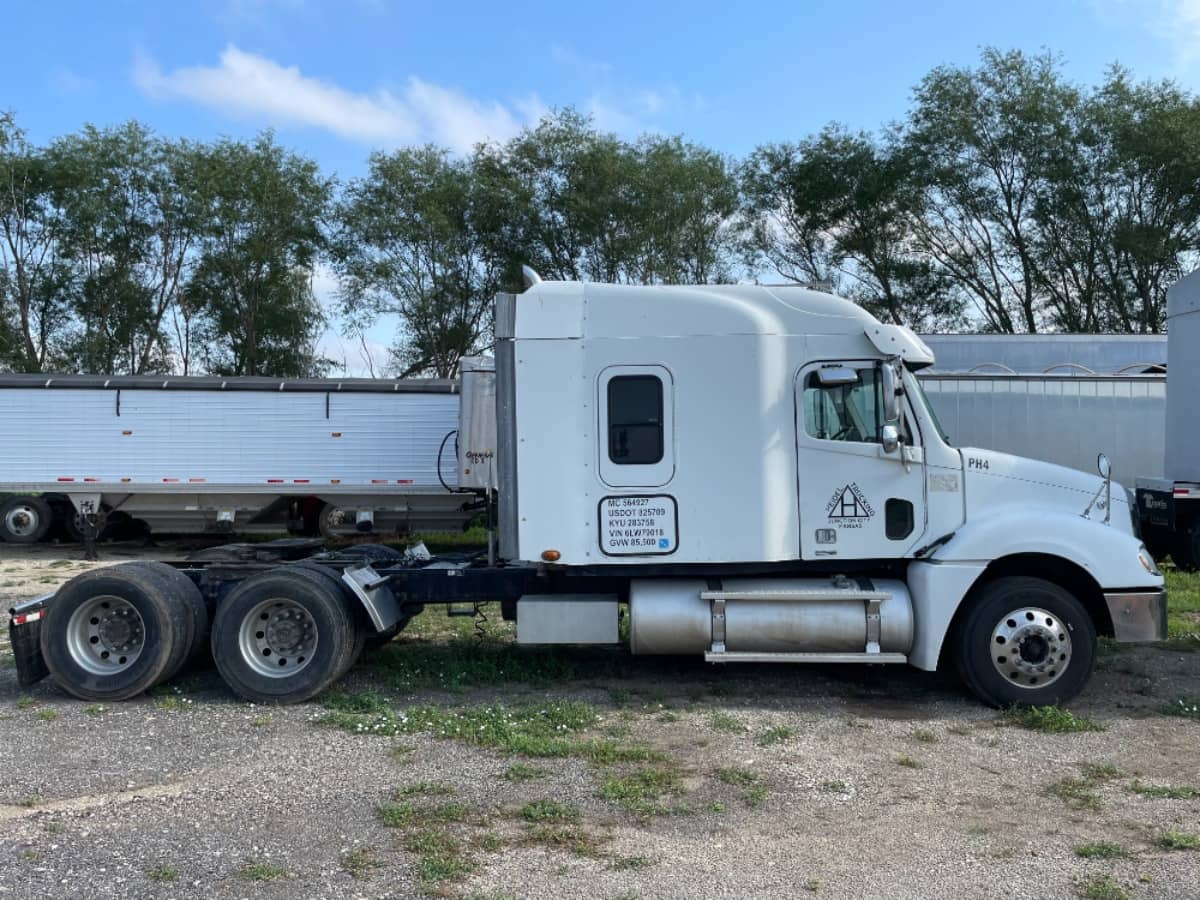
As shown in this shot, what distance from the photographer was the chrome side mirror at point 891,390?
6.74 meters

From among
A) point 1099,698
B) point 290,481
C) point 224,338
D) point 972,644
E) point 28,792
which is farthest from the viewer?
point 224,338

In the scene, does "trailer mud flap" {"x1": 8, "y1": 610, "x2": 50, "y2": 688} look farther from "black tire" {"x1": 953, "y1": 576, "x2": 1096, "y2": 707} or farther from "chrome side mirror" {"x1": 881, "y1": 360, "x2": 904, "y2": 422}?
"black tire" {"x1": 953, "y1": 576, "x2": 1096, "y2": 707}

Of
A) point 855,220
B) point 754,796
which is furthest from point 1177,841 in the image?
point 855,220

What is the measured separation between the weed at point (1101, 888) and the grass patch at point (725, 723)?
252 centimetres

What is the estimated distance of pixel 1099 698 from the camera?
7203mm

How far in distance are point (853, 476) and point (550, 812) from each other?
130 inches

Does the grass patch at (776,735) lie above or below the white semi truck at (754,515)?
below

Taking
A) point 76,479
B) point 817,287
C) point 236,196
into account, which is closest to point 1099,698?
point 817,287

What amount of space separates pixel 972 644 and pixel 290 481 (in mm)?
12890

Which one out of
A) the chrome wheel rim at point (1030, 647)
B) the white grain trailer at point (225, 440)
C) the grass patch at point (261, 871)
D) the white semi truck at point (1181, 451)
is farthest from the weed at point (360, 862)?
the white grain trailer at point (225, 440)

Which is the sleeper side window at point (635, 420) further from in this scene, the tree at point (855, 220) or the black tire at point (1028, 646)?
the tree at point (855, 220)

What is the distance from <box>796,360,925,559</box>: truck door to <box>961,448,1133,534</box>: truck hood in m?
0.42

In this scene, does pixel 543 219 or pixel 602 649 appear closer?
pixel 602 649

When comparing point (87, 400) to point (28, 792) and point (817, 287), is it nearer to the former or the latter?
point (28, 792)
